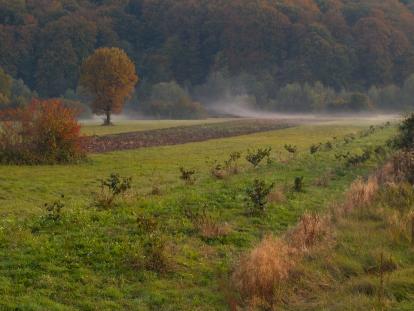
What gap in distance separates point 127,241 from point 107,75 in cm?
6808

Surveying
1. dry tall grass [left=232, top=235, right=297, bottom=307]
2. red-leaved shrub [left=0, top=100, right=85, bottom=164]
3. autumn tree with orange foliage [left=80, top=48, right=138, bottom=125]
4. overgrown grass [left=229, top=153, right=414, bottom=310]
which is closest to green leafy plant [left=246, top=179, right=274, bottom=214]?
overgrown grass [left=229, top=153, right=414, bottom=310]

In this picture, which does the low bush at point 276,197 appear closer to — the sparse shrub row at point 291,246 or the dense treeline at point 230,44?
the sparse shrub row at point 291,246

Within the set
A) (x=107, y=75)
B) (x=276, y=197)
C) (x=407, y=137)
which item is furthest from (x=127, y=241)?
(x=107, y=75)

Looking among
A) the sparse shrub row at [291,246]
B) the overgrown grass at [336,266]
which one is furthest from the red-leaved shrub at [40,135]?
the overgrown grass at [336,266]

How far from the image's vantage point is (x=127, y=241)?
1469cm

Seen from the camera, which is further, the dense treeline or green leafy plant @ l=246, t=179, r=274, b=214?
the dense treeline

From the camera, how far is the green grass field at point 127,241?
11578 mm

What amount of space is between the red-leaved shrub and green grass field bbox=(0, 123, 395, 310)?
8363 millimetres

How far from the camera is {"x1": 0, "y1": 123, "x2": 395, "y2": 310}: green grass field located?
11.6 metres

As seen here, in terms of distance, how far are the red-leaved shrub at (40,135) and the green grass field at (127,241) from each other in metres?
8.36

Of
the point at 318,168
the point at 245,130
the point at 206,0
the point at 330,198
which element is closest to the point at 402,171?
the point at 330,198

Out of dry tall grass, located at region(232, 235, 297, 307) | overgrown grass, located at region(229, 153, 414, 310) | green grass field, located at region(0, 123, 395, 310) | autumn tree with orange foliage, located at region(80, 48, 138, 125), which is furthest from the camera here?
autumn tree with orange foliage, located at region(80, 48, 138, 125)

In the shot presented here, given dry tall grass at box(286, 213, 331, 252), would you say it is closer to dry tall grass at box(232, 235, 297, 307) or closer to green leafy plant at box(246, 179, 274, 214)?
dry tall grass at box(232, 235, 297, 307)

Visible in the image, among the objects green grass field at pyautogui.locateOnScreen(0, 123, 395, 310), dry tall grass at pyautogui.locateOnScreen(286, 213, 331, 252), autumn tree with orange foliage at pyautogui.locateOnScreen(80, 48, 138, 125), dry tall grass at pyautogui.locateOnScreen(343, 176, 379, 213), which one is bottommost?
Result: green grass field at pyautogui.locateOnScreen(0, 123, 395, 310)
